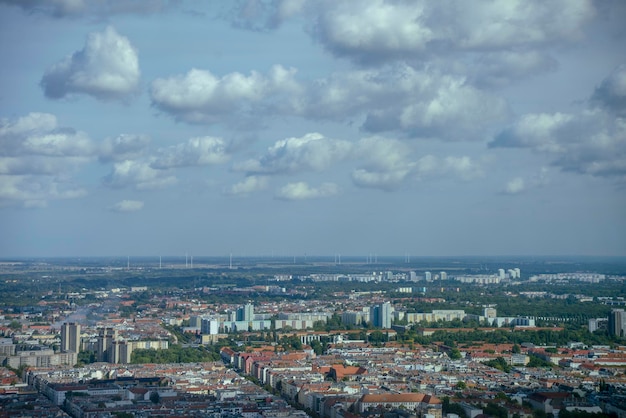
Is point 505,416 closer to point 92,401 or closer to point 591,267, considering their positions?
point 92,401

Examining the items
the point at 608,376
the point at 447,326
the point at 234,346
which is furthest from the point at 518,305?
the point at 608,376

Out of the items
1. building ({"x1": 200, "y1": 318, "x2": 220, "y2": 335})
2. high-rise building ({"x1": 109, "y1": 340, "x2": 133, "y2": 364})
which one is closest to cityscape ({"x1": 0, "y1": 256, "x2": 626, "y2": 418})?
high-rise building ({"x1": 109, "y1": 340, "x2": 133, "y2": 364})

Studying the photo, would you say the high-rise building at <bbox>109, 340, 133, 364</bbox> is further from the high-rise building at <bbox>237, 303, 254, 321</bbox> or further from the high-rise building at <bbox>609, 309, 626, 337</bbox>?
the high-rise building at <bbox>609, 309, 626, 337</bbox>

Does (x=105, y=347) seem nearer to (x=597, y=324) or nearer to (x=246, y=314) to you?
(x=246, y=314)

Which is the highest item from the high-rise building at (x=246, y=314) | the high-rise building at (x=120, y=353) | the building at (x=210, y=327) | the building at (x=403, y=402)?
the high-rise building at (x=246, y=314)

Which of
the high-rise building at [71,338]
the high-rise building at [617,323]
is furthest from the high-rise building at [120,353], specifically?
the high-rise building at [617,323]

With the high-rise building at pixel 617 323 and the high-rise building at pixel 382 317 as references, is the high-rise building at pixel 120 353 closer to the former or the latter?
the high-rise building at pixel 382 317
